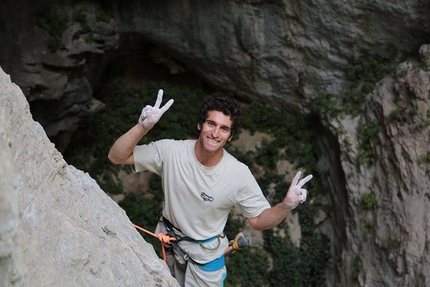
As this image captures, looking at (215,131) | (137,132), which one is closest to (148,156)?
(137,132)

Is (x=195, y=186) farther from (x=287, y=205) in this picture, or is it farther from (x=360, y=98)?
(x=360, y=98)

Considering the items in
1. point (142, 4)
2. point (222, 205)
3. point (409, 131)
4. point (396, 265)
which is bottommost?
point (396, 265)

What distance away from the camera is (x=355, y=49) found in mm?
7020

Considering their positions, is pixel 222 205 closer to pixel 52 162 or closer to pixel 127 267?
pixel 127 267

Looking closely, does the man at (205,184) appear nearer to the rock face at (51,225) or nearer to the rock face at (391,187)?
the rock face at (51,225)

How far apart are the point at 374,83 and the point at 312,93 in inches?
41.1

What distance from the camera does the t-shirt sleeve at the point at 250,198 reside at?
11.1 ft

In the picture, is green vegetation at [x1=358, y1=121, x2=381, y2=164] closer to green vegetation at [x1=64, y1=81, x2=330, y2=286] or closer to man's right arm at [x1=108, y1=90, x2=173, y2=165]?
green vegetation at [x1=64, y1=81, x2=330, y2=286]

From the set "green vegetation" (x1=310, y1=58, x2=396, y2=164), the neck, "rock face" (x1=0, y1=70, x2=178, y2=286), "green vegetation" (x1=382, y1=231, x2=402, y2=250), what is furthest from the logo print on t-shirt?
"green vegetation" (x1=310, y1=58, x2=396, y2=164)

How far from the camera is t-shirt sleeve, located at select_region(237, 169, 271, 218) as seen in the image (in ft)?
11.1

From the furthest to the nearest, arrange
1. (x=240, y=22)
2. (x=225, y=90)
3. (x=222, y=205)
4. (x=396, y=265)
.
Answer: (x=225, y=90)
(x=240, y=22)
(x=396, y=265)
(x=222, y=205)

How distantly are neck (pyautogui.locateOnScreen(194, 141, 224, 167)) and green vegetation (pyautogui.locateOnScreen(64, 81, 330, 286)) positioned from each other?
416 centimetres

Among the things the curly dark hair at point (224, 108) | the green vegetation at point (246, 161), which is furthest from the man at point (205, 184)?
the green vegetation at point (246, 161)

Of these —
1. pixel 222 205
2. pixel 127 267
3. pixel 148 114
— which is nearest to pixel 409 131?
pixel 222 205
